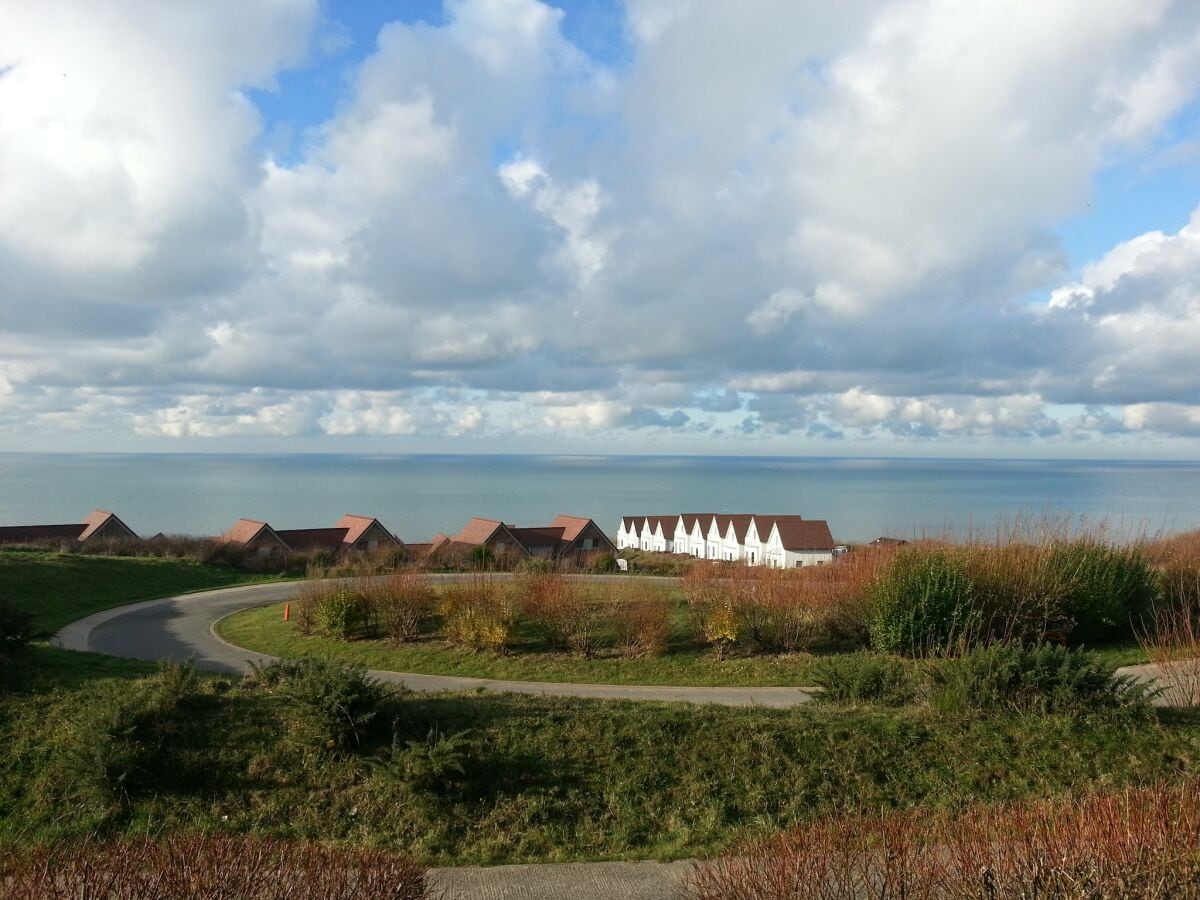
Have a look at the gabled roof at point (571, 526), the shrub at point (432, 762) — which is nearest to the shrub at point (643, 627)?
the shrub at point (432, 762)

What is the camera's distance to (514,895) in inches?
279

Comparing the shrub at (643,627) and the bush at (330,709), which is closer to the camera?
the bush at (330,709)

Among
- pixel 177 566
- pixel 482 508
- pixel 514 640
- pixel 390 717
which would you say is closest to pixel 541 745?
pixel 390 717

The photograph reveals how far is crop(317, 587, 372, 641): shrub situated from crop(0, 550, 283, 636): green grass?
23.7 ft

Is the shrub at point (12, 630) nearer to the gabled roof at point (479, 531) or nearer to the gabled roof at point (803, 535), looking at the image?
the gabled roof at point (479, 531)

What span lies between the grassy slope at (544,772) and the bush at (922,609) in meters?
6.78

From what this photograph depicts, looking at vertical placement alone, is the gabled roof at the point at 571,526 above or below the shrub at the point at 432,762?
above

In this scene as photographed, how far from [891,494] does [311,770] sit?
166 metres

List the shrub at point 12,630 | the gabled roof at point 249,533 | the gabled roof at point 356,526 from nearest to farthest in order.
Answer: the shrub at point 12,630 < the gabled roof at point 249,533 < the gabled roof at point 356,526

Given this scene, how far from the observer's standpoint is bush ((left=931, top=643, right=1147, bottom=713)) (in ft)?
36.0

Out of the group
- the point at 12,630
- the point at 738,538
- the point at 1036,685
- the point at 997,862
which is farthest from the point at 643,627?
the point at 738,538

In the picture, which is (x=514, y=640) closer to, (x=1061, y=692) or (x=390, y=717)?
(x=390, y=717)

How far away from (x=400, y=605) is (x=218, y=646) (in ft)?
14.9

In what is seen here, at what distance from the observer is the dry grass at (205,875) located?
467 cm
